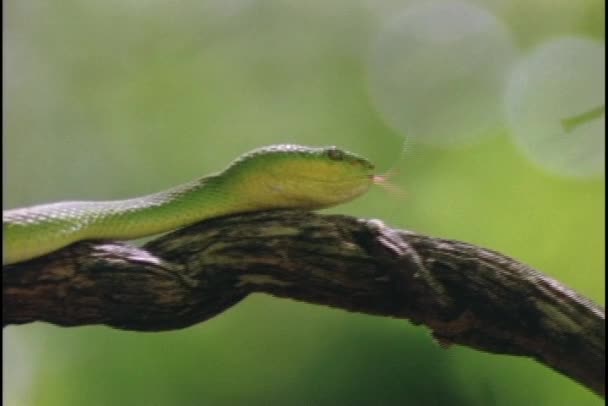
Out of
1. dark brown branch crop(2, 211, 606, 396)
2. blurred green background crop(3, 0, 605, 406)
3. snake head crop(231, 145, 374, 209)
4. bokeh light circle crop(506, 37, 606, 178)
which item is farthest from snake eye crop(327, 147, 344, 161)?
bokeh light circle crop(506, 37, 606, 178)

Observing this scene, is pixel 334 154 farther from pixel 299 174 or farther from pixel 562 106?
pixel 562 106

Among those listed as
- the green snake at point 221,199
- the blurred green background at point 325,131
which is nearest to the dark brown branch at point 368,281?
the green snake at point 221,199

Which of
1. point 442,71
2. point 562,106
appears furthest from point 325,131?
point 562,106

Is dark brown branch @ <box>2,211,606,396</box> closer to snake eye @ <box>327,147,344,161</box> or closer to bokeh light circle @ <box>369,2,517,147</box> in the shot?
snake eye @ <box>327,147,344,161</box>

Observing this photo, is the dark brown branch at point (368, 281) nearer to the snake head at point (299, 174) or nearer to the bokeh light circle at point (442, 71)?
the snake head at point (299, 174)

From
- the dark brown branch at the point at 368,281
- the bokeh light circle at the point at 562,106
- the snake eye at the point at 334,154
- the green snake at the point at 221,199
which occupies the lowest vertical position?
the dark brown branch at the point at 368,281

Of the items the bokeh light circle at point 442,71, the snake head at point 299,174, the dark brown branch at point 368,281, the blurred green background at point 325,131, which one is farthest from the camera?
the bokeh light circle at point 442,71
